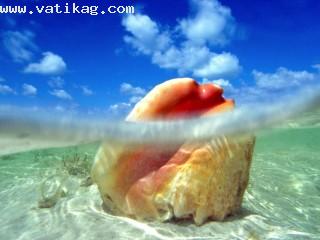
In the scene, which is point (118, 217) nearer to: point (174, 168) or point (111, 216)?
point (111, 216)

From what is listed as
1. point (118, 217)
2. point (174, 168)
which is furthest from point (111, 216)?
point (174, 168)

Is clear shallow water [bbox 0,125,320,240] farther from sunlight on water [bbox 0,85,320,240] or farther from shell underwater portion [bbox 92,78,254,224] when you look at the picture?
shell underwater portion [bbox 92,78,254,224]

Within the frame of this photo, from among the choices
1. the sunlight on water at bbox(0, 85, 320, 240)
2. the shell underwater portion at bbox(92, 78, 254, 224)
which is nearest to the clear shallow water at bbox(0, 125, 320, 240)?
the sunlight on water at bbox(0, 85, 320, 240)

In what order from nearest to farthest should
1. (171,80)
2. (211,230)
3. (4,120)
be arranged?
(4,120)
(211,230)
(171,80)

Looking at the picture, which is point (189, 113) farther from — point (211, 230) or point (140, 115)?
point (211, 230)

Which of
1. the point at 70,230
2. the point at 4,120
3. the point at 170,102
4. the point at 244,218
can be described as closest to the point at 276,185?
the point at 244,218

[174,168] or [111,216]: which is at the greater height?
[174,168]
